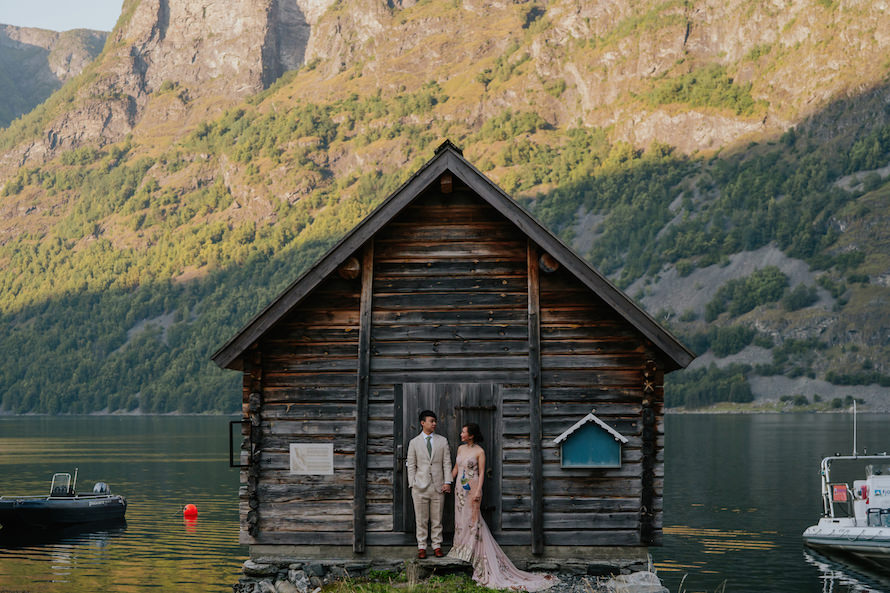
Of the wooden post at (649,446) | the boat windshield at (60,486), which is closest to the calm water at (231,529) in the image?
the boat windshield at (60,486)

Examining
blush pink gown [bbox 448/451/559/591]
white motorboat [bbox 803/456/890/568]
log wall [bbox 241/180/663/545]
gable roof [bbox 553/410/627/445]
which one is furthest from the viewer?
white motorboat [bbox 803/456/890/568]

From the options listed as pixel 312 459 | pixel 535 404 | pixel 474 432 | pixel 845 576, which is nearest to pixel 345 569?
pixel 312 459

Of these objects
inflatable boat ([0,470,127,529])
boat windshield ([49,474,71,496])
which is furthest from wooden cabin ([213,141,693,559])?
boat windshield ([49,474,71,496])

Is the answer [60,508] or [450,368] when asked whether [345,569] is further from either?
[60,508]

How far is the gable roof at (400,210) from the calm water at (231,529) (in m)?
11.2

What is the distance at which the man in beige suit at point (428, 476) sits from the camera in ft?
55.8

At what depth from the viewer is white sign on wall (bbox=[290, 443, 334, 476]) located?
700 inches

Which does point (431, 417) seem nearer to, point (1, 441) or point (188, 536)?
point (188, 536)

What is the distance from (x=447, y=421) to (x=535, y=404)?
140 cm

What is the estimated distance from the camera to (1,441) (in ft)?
364

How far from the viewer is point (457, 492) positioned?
17141 millimetres

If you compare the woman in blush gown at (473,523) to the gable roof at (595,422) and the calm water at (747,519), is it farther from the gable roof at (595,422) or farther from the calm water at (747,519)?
the calm water at (747,519)

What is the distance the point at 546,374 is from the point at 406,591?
4016 millimetres

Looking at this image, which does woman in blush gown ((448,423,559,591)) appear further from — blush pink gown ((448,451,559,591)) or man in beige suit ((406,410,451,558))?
man in beige suit ((406,410,451,558))
